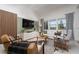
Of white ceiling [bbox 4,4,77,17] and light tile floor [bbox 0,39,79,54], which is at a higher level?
white ceiling [bbox 4,4,77,17]

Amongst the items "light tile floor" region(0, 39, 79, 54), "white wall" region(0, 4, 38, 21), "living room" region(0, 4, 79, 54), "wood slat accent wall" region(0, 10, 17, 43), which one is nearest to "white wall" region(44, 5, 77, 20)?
"living room" region(0, 4, 79, 54)

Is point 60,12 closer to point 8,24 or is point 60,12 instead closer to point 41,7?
point 41,7

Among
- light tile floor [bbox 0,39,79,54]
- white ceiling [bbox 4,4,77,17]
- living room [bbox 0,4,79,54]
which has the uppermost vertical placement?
white ceiling [bbox 4,4,77,17]

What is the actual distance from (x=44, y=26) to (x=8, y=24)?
0.67 m

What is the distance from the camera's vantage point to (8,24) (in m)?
2.04

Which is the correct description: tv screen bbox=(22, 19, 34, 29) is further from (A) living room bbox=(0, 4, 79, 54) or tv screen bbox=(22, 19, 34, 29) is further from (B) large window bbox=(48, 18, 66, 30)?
(B) large window bbox=(48, 18, 66, 30)

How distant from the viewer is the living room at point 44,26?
6.64 ft

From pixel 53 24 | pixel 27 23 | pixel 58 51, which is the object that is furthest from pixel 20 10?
pixel 58 51

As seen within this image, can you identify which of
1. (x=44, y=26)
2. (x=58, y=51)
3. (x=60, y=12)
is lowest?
(x=58, y=51)

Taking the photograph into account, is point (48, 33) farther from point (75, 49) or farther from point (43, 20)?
point (75, 49)

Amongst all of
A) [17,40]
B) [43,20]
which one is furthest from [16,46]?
[43,20]

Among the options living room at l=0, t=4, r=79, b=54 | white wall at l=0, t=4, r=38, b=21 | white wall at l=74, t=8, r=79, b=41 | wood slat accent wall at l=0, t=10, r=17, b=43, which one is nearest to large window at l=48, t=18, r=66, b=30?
living room at l=0, t=4, r=79, b=54

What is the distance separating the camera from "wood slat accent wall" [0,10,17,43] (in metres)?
2.01
